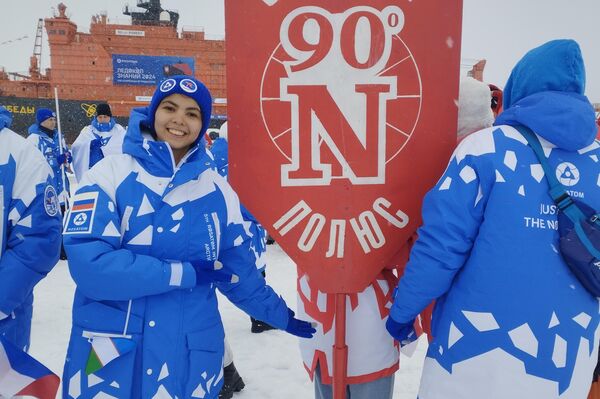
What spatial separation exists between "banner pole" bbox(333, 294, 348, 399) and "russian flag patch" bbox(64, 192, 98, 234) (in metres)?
0.84

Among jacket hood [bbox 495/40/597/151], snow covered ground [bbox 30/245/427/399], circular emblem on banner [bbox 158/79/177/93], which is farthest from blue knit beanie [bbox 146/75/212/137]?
snow covered ground [bbox 30/245/427/399]

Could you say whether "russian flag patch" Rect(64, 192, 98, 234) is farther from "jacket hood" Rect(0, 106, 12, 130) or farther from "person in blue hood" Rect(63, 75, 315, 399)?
"jacket hood" Rect(0, 106, 12, 130)

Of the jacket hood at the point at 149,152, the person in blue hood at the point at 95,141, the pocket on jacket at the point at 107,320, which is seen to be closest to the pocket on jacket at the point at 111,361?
the pocket on jacket at the point at 107,320

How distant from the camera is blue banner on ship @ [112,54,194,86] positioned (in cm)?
1720

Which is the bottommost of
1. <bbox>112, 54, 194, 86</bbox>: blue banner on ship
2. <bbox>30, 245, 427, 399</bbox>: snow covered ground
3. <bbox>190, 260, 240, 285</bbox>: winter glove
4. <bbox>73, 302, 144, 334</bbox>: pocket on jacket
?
<bbox>30, 245, 427, 399</bbox>: snow covered ground

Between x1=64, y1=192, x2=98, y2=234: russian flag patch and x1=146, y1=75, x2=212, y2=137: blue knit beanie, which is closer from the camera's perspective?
x1=64, y1=192, x2=98, y2=234: russian flag patch

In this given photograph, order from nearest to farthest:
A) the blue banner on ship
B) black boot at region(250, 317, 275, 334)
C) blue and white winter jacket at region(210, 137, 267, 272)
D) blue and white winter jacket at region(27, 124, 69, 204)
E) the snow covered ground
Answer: the snow covered ground, blue and white winter jacket at region(210, 137, 267, 272), black boot at region(250, 317, 275, 334), blue and white winter jacket at region(27, 124, 69, 204), the blue banner on ship

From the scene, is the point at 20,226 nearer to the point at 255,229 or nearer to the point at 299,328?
the point at 299,328

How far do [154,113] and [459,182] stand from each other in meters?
1.02

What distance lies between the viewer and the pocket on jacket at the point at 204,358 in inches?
52.5

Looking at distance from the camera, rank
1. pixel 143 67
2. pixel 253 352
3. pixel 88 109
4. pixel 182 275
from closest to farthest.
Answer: pixel 182 275 < pixel 253 352 < pixel 88 109 < pixel 143 67

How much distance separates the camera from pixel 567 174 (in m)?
1.17

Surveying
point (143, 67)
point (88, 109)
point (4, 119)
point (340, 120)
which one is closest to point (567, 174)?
point (340, 120)

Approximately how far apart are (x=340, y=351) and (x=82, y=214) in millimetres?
971
